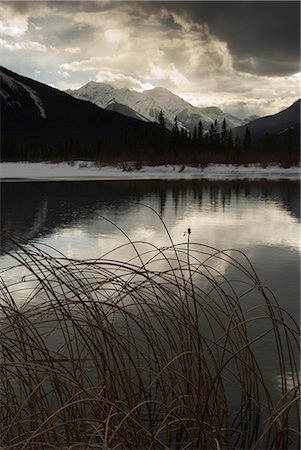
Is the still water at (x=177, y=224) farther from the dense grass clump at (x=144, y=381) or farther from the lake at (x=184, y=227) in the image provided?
the dense grass clump at (x=144, y=381)

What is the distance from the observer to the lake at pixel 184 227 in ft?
30.8

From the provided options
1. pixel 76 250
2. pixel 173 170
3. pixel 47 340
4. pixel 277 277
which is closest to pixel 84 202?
pixel 76 250

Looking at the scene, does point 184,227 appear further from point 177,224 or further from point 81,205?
point 81,205

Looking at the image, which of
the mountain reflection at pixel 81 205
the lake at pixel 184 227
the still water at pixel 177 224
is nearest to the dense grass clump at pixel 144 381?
the lake at pixel 184 227

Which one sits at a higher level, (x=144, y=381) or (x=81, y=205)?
(x=81, y=205)

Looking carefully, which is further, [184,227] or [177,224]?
[177,224]

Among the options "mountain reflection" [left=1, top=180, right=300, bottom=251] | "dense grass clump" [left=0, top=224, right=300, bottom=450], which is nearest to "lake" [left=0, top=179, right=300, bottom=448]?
"mountain reflection" [left=1, top=180, right=300, bottom=251]

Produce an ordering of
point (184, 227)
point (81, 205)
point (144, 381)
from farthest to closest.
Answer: point (81, 205) < point (184, 227) < point (144, 381)

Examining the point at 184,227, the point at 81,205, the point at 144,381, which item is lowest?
the point at 144,381

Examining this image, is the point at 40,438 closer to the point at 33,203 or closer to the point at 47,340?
the point at 47,340

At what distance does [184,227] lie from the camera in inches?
627

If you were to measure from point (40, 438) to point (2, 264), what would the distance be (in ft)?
22.6

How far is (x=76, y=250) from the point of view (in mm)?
12016

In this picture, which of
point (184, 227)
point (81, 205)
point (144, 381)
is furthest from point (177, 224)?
point (144, 381)
